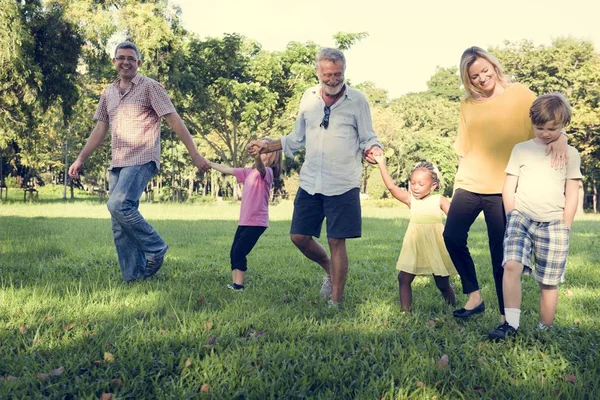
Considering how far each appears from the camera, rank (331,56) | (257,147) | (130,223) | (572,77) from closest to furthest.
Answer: (331,56) < (257,147) < (130,223) < (572,77)

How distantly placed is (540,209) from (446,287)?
1413 mm

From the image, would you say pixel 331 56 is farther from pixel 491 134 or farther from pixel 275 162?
pixel 275 162

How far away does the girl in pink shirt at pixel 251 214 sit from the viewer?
6.27 meters

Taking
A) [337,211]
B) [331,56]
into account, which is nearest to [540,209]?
[337,211]

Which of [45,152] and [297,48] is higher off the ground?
[297,48]

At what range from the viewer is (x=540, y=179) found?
4.42 metres

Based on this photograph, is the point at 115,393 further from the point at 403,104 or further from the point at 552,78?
the point at 403,104

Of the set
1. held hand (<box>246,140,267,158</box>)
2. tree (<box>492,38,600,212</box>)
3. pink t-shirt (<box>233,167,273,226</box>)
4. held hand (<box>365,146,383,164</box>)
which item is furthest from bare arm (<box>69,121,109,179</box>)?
tree (<box>492,38,600,212</box>)

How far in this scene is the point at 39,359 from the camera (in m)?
3.61

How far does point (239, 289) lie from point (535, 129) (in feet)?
10.3

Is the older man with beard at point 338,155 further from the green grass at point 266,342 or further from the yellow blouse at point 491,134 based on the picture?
the yellow blouse at point 491,134

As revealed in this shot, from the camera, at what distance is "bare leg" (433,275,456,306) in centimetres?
555

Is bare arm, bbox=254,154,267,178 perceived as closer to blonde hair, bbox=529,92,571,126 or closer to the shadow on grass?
the shadow on grass

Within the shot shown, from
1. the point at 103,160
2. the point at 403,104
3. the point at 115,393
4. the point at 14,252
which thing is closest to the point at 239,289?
the point at 115,393
